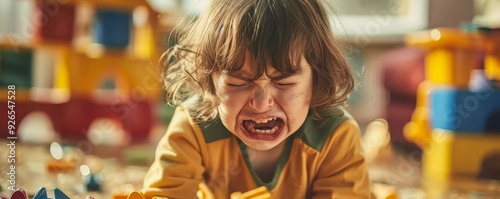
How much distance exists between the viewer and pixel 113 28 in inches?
66.9

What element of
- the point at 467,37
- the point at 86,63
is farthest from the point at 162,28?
the point at 467,37

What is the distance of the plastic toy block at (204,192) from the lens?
634 millimetres

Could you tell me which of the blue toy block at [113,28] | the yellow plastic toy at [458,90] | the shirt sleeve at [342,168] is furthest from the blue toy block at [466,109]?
the blue toy block at [113,28]

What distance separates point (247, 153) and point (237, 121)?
0.08 meters

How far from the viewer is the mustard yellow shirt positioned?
689mm

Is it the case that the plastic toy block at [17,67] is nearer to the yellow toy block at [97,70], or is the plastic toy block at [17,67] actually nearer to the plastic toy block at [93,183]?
the yellow toy block at [97,70]

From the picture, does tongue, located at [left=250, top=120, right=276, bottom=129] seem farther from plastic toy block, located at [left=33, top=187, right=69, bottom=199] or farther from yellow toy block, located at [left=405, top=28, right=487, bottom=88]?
yellow toy block, located at [left=405, top=28, right=487, bottom=88]

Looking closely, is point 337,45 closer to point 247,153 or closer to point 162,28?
point 247,153

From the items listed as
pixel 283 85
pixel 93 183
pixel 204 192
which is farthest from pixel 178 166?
pixel 93 183

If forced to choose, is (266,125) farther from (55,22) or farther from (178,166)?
(55,22)

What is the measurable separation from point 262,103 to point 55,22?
3.81 ft

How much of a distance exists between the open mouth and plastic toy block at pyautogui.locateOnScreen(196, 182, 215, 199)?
7cm

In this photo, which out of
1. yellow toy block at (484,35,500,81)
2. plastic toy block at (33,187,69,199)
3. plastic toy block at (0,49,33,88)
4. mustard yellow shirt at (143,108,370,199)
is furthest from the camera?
plastic toy block at (0,49,33,88)

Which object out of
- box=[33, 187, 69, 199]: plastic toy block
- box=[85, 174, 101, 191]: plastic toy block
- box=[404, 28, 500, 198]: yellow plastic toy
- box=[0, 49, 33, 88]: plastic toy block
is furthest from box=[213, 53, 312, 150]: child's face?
box=[0, 49, 33, 88]: plastic toy block
